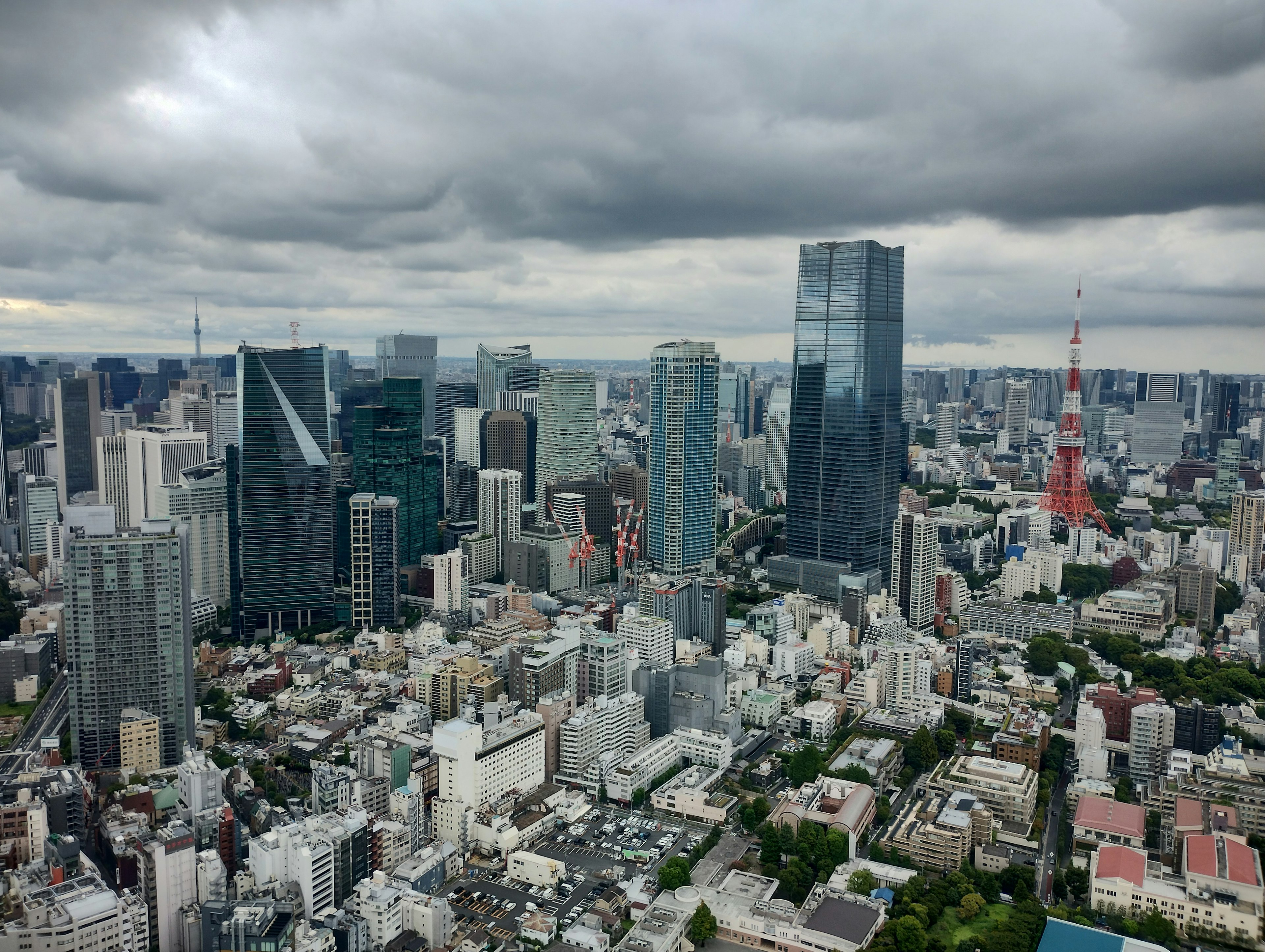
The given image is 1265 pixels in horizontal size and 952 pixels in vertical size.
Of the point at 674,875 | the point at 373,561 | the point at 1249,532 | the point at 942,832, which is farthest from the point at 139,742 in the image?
the point at 1249,532

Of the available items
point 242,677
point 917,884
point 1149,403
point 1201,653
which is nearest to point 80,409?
point 242,677

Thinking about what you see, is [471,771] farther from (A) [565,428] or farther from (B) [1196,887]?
(A) [565,428]

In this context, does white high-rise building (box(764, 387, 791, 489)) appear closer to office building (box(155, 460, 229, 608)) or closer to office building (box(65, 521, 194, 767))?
office building (box(155, 460, 229, 608))

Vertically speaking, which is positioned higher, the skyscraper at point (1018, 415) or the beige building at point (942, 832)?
the skyscraper at point (1018, 415)

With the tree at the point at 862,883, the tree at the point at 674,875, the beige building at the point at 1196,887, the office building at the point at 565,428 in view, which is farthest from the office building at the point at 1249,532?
the tree at the point at 674,875

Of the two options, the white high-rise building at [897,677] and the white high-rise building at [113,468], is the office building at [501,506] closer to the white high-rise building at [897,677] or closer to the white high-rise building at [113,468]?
the white high-rise building at [113,468]

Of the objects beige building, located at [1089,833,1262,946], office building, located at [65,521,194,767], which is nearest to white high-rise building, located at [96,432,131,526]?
office building, located at [65,521,194,767]

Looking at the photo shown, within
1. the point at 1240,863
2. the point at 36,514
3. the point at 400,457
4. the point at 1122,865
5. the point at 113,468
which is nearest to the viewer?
the point at 1240,863
